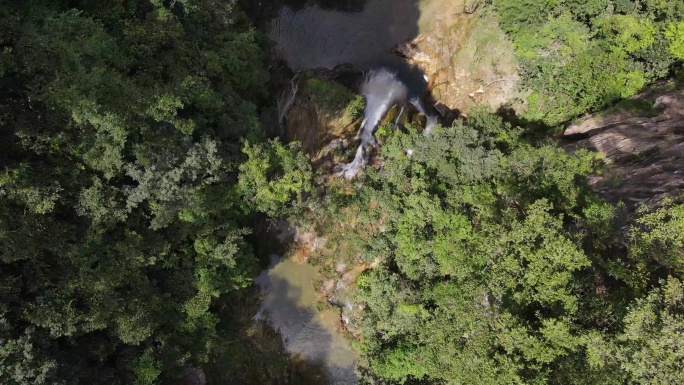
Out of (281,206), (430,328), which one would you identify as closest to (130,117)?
(281,206)

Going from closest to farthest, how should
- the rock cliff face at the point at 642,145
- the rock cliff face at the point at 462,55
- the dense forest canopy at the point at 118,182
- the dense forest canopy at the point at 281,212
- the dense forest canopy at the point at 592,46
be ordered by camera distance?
the dense forest canopy at the point at 281,212
the dense forest canopy at the point at 118,182
the rock cliff face at the point at 642,145
the dense forest canopy at the point at 592,46
the rock cliff face at the point at 462,55

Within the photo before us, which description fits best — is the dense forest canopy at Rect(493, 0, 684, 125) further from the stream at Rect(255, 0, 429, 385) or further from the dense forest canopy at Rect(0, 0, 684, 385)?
the stream at Rect(255, 0, 429, 385)

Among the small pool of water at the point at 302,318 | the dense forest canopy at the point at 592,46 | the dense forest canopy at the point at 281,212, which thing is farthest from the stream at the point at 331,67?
the dense forest canopy at the point at 592,46

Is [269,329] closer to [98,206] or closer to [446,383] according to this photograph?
[446,383]

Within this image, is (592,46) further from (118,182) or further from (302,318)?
(118,182)

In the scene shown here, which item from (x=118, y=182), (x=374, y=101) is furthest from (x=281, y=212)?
(x=374, y=101)

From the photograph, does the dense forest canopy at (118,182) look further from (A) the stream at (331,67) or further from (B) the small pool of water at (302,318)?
(A) the stream at (331,67)

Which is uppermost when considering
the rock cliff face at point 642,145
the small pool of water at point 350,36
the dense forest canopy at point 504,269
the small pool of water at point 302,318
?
the small pool of water at point 350,36

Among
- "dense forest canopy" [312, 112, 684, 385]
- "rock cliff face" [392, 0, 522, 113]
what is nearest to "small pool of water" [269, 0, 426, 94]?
"rock cliff face" [392, 0, 522, 113]
